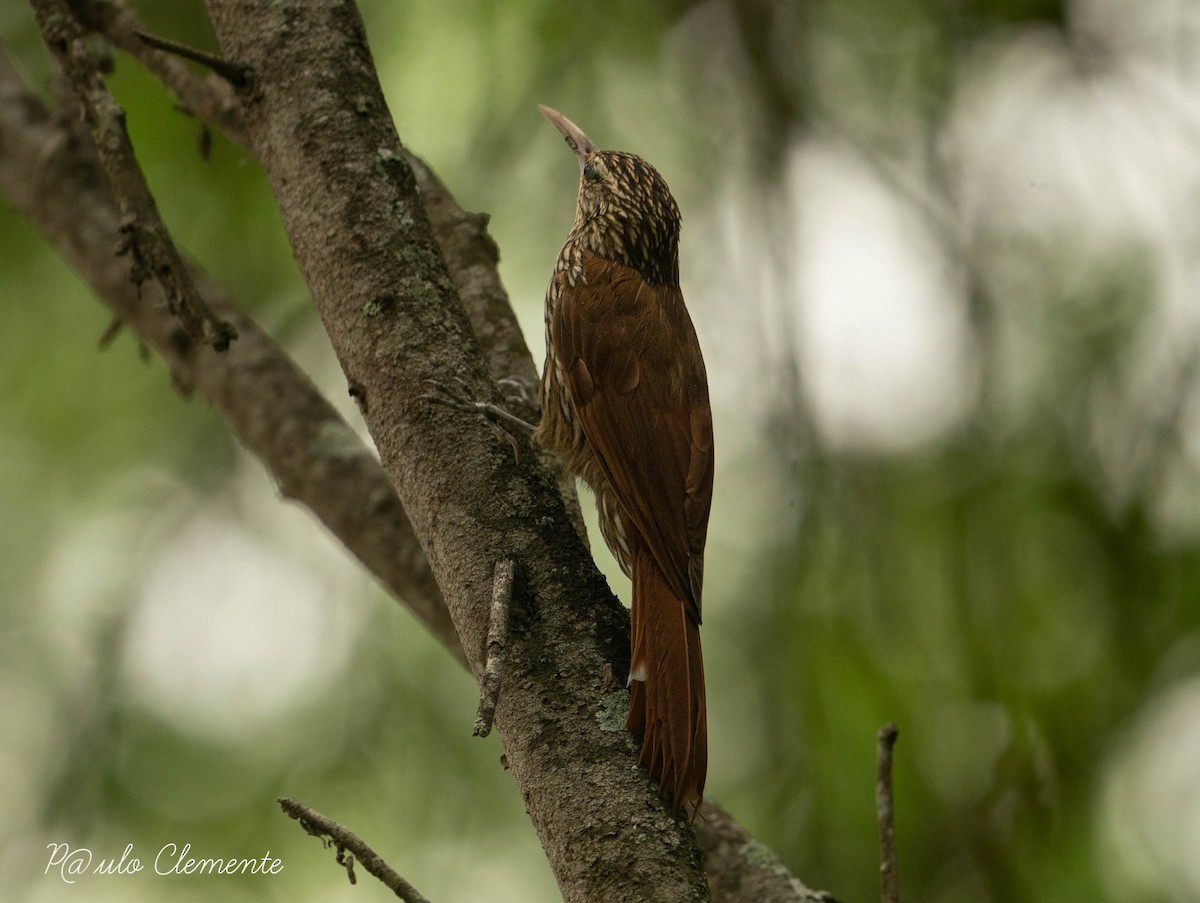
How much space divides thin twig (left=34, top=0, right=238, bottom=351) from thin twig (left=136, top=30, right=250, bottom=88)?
198 mm

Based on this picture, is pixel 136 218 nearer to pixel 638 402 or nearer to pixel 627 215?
pixel 638 402

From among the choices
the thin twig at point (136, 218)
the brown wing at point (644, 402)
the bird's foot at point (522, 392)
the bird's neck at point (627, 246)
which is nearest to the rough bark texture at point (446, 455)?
the thin twig at point (136, 218)

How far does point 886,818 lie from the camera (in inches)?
63.2

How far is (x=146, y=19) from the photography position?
12.9 feet

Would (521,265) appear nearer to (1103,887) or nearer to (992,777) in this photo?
(992,777)

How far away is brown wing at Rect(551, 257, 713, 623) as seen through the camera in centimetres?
229

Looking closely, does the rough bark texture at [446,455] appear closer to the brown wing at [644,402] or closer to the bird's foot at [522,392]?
the brown wing at [644,402]

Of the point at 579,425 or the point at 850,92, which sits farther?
the point at 850,92

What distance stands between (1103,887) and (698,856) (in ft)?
7.90

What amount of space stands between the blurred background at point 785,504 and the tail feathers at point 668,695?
1746 mm

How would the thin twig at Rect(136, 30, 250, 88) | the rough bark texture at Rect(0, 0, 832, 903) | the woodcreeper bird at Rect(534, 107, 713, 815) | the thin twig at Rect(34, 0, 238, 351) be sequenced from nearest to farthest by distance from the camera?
the woodcreeper bird at Rect(534, 107, 713, 815) → the thin twig at Rect(136, 30, 250, 88) → the thin twig at Rect(34, 0, 238, 351) → the rough bark texture at Rect(0, 0, 832, 903)

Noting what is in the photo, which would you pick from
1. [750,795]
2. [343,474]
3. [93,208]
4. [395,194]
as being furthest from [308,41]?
[750,795]

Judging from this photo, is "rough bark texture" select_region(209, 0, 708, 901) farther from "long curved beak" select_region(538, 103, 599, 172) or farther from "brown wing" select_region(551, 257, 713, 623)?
"long curved beak" select_region(538, 103, 599, 172)
